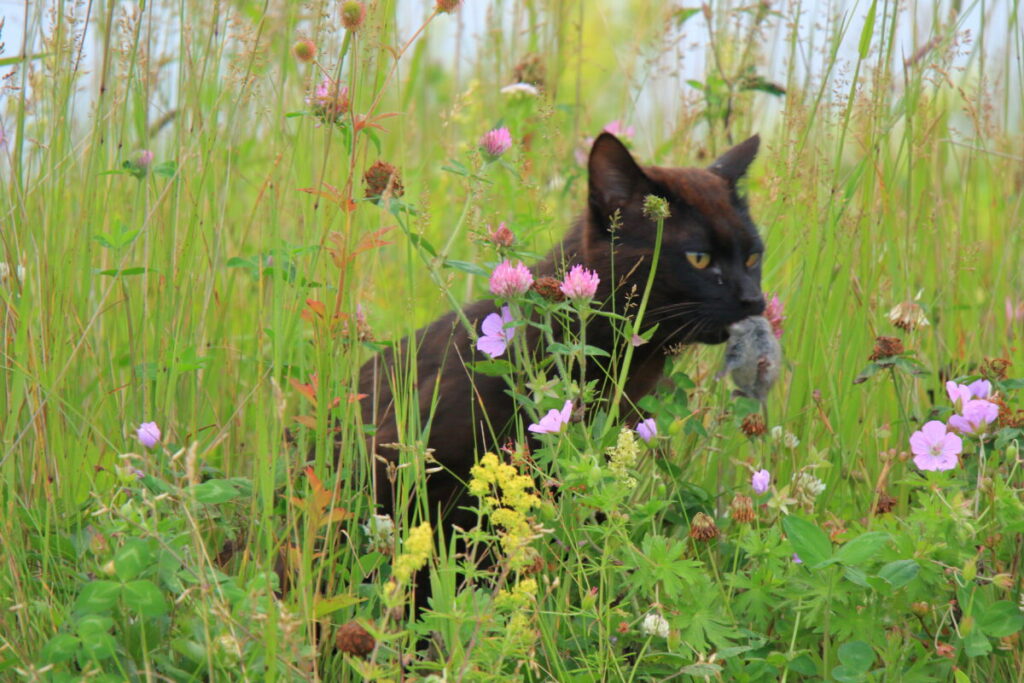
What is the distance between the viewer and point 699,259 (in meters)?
2.24

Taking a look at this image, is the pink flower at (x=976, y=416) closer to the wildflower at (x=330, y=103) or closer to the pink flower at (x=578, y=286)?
the pink flower at (x=578, y=286)

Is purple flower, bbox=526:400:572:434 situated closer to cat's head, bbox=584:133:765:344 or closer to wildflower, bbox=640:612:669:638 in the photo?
wildflower, bbox=640:612:669:638

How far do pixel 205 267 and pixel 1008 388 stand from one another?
1396 mm

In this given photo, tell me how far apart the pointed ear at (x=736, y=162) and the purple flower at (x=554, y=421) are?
1.05 metres

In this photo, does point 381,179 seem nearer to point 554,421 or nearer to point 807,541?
point 554,421

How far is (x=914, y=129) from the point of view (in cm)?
260

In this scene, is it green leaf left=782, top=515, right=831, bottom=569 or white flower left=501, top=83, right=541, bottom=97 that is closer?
green leaf left=782, top=515, right=831, bottom=569

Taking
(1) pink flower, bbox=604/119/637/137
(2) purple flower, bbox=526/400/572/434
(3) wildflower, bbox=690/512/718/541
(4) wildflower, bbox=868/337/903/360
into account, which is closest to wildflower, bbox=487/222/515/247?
(2) purple flower, bbox=526/400/572/434

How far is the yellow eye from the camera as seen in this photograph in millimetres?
2223

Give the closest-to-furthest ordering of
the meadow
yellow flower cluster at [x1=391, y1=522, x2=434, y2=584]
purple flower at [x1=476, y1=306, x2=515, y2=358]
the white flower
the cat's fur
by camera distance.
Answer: yellow flower cluster at [x1=391, y1=522, x2=434, y2=584] → the meadow → purple flower at [x1=476, y1=306, x2=515, y2=358] → the cat's fur → the white flower

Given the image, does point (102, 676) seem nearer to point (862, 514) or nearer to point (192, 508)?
point (192, 508)

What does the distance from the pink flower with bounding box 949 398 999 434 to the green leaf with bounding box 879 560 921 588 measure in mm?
239

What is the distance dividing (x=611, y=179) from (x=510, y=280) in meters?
0.71

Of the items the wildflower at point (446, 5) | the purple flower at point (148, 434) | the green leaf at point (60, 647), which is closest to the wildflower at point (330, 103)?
the wildflower at point (446, 5)
